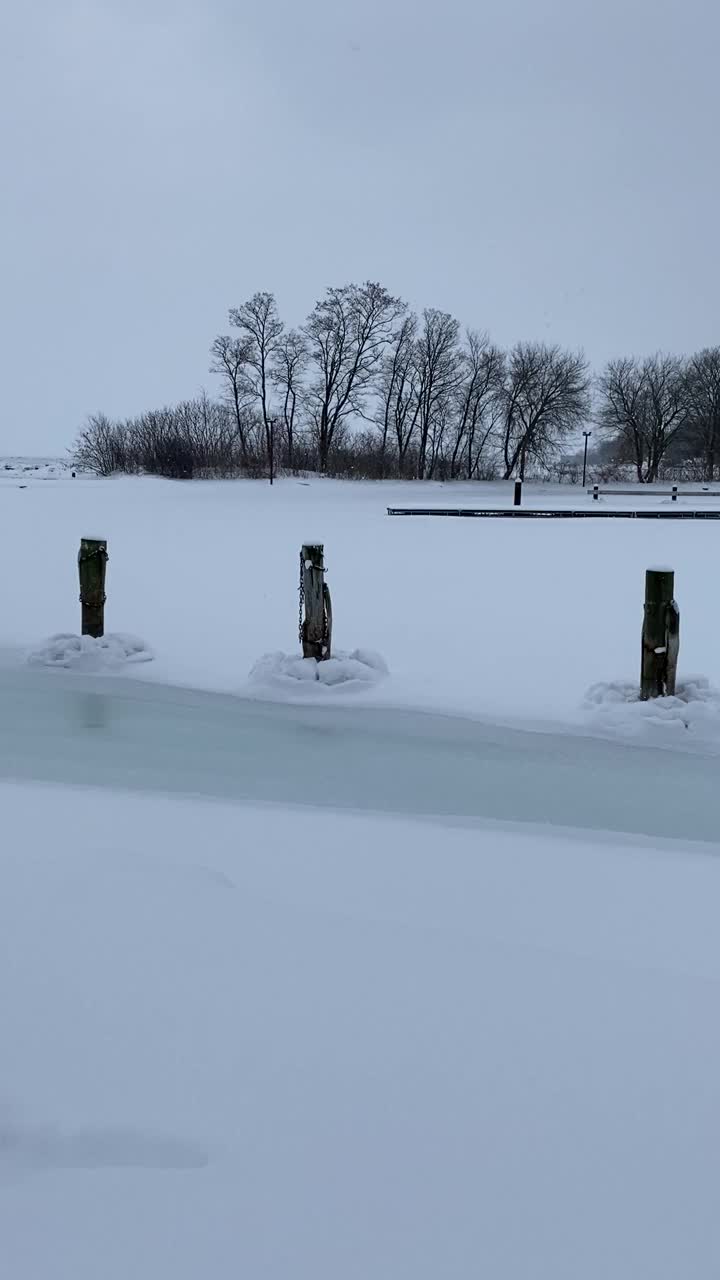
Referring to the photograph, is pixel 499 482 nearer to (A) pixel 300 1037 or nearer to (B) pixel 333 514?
(B) pixel 333 514

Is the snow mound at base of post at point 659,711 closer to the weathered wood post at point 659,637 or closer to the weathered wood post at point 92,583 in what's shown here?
the weathered wood post at point 659,637

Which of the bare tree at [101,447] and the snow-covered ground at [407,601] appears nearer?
the snow-covered ground at [407,601]

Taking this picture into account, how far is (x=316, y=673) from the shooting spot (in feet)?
23.8

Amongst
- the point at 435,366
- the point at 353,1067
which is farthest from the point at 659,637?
the point at 435,366

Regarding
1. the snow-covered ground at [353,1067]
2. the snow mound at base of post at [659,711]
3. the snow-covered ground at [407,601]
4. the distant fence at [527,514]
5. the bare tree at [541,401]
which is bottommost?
the snow-covered ground at [353,1067]

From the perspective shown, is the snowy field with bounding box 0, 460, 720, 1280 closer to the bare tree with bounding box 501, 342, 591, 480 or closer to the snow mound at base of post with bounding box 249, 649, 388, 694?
the snow mound at base of post with bounding box 249, 649, 388, 694

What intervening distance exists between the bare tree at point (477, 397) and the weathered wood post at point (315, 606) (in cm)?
4778

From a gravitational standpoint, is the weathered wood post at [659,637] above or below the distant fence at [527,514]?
below

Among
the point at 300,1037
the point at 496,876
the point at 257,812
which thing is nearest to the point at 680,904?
the point at 496,876

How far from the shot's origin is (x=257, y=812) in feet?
14.9

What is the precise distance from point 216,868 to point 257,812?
31.5 inches

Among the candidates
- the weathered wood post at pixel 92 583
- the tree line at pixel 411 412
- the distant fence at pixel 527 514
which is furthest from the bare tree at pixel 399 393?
the weathered wood post at pixel 92 583

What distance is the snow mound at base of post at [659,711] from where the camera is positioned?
616 cm

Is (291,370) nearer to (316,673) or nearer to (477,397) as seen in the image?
(477,397)
